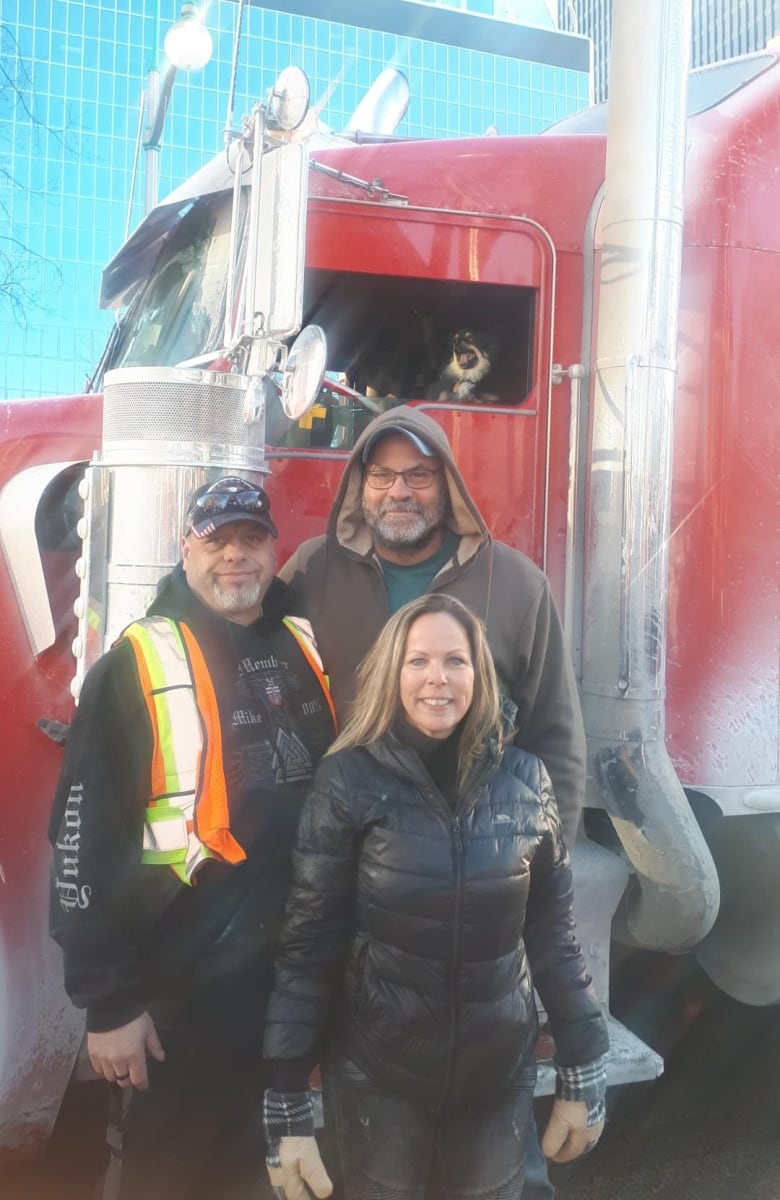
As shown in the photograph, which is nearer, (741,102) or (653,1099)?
(741,102)

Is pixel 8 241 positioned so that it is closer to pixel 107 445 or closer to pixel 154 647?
pixel 107 445

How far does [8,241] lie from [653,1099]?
453cm

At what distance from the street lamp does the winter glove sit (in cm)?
A: 336

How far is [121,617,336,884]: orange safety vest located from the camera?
2.01 m

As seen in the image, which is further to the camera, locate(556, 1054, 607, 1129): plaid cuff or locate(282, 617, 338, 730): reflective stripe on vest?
locate(282, 617, 338, 730): reflective stripe on vest

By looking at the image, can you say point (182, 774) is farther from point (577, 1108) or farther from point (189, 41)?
point (189, 41)

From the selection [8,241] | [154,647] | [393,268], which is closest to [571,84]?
[8,241]

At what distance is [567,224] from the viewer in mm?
3092

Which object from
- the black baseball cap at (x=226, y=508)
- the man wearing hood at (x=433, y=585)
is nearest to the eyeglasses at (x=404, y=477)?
the man wearing hood at (x=433, y=585)

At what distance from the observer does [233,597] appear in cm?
216

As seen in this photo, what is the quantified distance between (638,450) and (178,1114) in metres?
1.97

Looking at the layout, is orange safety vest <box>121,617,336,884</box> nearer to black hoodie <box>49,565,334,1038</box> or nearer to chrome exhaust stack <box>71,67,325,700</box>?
black hoodie <box>49,565,334,1038</box>

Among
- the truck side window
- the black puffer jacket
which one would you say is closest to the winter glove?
the black puffer jacket

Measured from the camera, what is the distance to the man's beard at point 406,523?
7.84 ft
